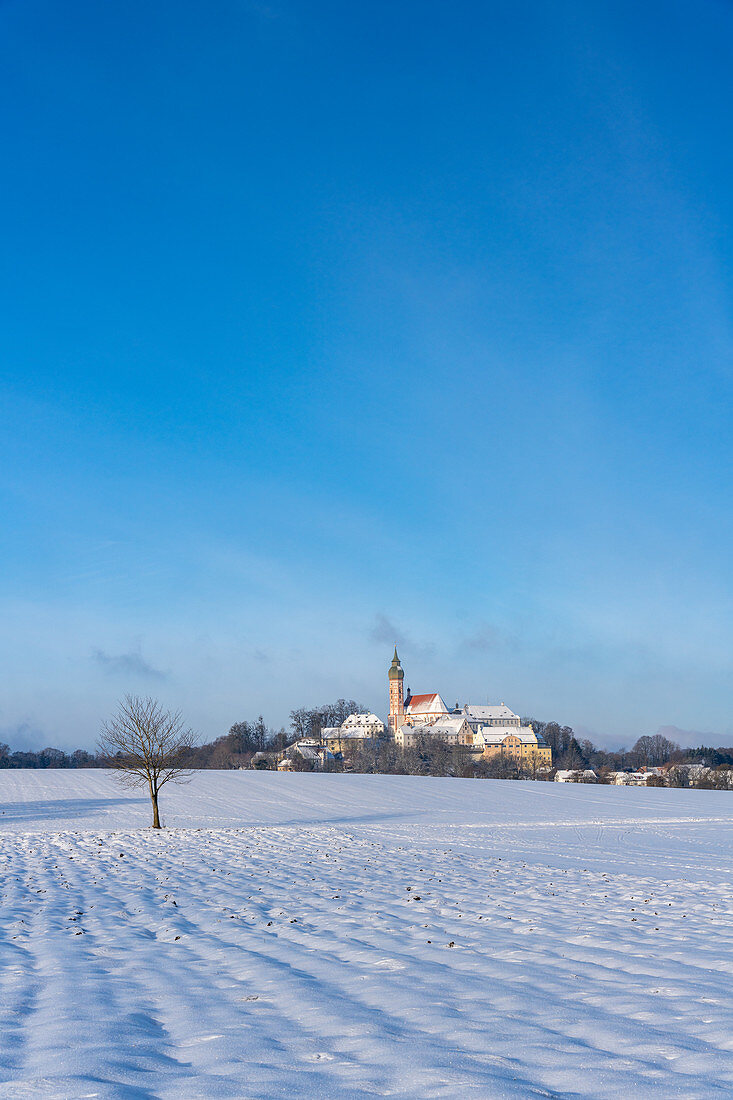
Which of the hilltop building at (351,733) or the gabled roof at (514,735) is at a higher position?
the hilltop building at (351,733)

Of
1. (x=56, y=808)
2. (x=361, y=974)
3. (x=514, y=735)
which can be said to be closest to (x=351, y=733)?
(x=514, y=735)

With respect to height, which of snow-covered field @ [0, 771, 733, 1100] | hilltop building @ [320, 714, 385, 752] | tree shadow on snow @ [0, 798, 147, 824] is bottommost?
hilltop building @ [320, 714, 385, 752]

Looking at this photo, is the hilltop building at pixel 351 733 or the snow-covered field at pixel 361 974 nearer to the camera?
the snow-covered field at pixel 361 974

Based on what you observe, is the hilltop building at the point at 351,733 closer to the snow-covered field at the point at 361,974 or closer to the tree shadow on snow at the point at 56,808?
the tree shadow on snow at the point at 56,808

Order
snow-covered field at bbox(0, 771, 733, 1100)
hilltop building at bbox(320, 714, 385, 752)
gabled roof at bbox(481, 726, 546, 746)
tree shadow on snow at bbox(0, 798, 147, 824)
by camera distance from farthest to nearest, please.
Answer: gabled roof at bbox(481, 726, 546, 746)
hilltop building at bbox(320, 714, 385, 752)
tree shadow on snow at bbox(0, 798, 147, 824)
snow-covered field at bbox(0, 771, 733, 1100)

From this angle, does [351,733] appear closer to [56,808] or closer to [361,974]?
[56,808]

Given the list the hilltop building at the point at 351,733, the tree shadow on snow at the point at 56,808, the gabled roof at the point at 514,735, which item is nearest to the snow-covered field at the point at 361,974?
the tree shadow on snow at the point at 56,808

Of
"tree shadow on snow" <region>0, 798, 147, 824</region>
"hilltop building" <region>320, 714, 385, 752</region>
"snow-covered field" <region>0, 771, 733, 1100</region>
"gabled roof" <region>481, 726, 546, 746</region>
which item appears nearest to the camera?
"snow-covered field" <region>0, 771, 733, 1100</region>

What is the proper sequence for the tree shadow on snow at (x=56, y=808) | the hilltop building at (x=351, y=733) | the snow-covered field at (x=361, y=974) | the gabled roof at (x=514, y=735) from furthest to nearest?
the gabled roof at (x=514, y=735) < the hilltop building at (x=351, y=733) < the tree shadow on snow at (x=56, y=808) < the snow-covered field at (x=361, y=974)

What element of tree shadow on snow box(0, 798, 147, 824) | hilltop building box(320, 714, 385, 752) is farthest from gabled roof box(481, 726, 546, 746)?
tree shadow on snow box(0, 798, 147, 824)

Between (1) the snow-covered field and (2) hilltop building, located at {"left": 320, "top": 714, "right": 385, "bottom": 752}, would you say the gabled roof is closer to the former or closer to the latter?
(2) hilltop building, located at {"left": 320, "top": 714, "right": 385, "bottom": 752}

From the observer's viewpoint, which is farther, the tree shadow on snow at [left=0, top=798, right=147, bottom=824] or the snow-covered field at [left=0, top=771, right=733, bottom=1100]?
the tree shadow on snow at [left=0, top=798, right=147, bottom=824]

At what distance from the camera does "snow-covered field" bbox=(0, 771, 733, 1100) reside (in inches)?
189

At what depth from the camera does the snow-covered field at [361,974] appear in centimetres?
480
